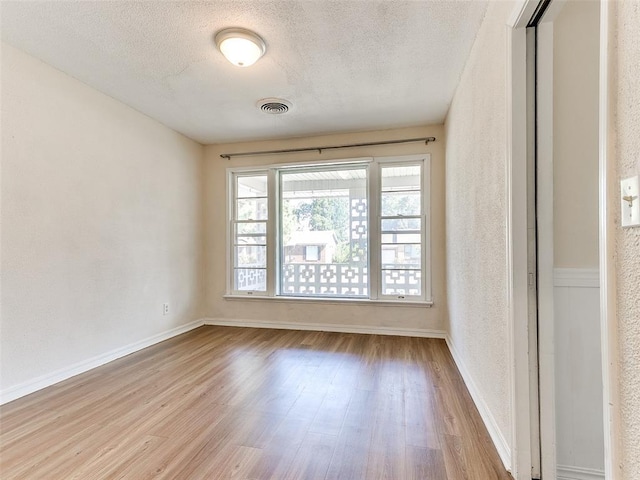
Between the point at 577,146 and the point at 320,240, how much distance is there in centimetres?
298

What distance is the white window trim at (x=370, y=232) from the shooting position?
3.81 m

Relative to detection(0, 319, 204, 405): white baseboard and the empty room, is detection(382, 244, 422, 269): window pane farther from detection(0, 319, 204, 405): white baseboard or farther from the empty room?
detection(0, 319, 204, 405): white baseboard

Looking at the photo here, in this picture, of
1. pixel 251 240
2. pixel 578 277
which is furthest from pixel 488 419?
pixel 251 240

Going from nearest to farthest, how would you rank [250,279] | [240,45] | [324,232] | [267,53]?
[240,45]
[267,53]
[324,232]
[250,279]

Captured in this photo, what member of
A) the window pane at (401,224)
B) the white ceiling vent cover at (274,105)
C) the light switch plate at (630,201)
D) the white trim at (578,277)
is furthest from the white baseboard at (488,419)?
the white ceiling vent cover at (274,105)

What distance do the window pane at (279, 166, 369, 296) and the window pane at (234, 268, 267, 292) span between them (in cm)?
27

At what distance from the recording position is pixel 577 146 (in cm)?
149

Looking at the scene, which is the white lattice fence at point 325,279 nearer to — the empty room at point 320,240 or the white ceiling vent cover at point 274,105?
the empty room at point 320,240

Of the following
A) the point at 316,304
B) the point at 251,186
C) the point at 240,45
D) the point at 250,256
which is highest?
the point at 240,45

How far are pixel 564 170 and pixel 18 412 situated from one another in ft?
11.4

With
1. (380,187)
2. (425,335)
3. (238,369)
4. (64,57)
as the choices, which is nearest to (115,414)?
(238,369)

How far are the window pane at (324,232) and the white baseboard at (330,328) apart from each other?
409 mm

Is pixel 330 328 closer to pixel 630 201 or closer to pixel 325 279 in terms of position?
pixel 325 279

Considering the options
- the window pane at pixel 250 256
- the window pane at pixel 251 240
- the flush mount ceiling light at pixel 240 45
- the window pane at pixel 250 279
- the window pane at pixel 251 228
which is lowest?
the window pane at pixel 250 279
